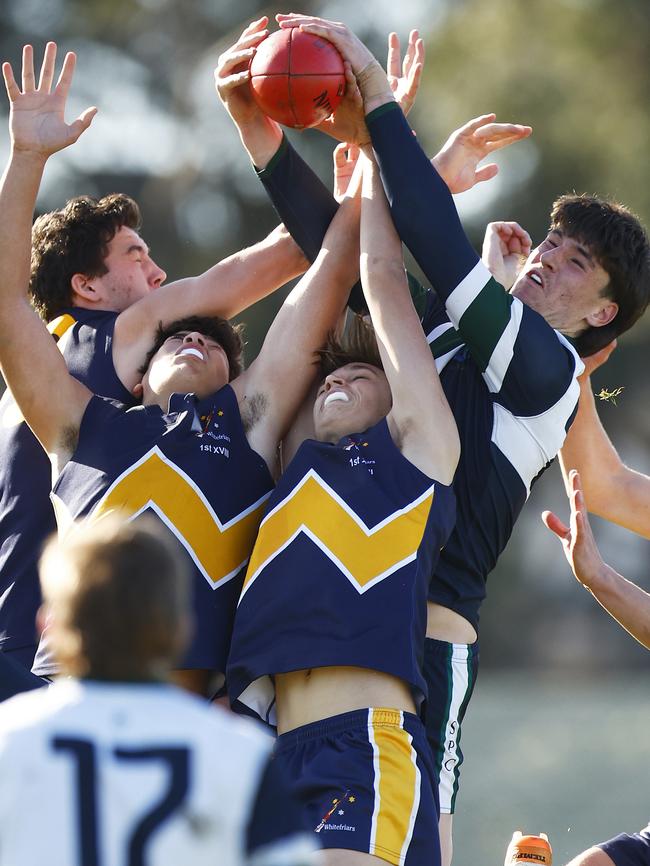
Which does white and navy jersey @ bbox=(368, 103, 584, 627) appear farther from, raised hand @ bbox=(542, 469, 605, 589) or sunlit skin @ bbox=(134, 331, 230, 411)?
sunlit skin @ bbox=(134, 331, 230, 411)

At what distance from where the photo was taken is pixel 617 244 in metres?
5.33

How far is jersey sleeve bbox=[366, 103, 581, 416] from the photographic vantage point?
15.5ft

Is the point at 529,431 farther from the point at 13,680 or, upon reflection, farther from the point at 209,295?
the point at 13,680

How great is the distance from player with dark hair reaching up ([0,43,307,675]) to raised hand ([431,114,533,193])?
632 mm

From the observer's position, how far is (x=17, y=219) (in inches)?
192

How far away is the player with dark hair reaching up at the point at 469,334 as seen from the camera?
15.6 feet

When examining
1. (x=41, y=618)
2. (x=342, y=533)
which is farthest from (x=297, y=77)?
(x=41, y=618)

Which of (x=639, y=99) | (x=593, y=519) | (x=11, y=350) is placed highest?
(x=11, y=350)

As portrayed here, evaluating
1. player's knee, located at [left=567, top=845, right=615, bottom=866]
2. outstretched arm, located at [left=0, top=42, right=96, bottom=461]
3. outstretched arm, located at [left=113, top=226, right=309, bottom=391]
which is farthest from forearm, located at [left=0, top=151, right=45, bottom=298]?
player's knee, located at [left=567, top=845, right=615, bottom=866]

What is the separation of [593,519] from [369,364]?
2183 centimetres

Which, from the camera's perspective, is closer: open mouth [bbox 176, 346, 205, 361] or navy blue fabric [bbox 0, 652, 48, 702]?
navy blue fabric [bbox 0, 652, 48, 702]

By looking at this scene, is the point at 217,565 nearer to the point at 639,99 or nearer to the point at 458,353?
the point at 458,353

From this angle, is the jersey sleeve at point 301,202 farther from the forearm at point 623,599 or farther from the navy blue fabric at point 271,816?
the navy blue fabric at point 271,816

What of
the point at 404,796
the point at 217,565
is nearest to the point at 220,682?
the point at 217,565
